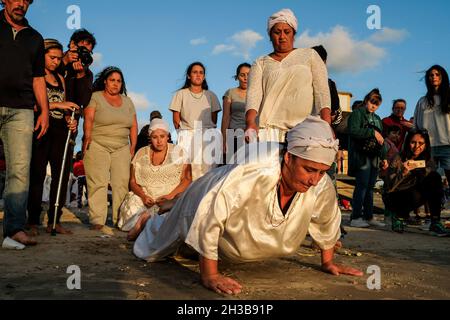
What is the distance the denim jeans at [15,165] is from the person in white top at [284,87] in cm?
204

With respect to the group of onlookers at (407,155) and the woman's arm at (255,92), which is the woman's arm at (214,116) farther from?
the woman's arm at (255,92)

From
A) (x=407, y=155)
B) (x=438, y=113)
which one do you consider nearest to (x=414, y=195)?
(x=407, y=155)

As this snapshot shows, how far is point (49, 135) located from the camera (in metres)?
5.34

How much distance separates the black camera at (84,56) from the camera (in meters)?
5.68

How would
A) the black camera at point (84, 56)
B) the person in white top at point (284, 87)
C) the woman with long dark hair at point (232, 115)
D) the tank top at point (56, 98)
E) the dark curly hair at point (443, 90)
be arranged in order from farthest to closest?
the dark curly hair at point (443, 90), the woman with long dark hair at point (232, 115), the black camera at point (84, 56), the tank top at point (56, 98), the person in white top at point (284, 87)

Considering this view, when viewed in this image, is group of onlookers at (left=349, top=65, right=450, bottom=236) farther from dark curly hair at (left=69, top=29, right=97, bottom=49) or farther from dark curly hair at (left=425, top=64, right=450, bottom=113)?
dark curly hair at (left=69, top=29, right=97, bottom=49)

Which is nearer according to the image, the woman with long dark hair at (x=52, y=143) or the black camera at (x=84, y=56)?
the woman with long dark hair at (x=52, y=143)

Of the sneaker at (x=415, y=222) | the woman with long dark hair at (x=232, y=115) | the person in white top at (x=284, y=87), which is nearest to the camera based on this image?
the person in white top at (x=284, y=87)

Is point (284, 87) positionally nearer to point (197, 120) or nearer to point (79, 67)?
point (197, 120)


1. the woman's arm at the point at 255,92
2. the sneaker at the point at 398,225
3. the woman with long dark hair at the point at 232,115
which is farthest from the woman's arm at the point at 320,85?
the sneaker at the point at 398,225

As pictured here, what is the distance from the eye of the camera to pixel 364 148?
265 inches

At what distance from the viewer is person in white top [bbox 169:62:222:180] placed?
660cm

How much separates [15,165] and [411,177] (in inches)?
204
